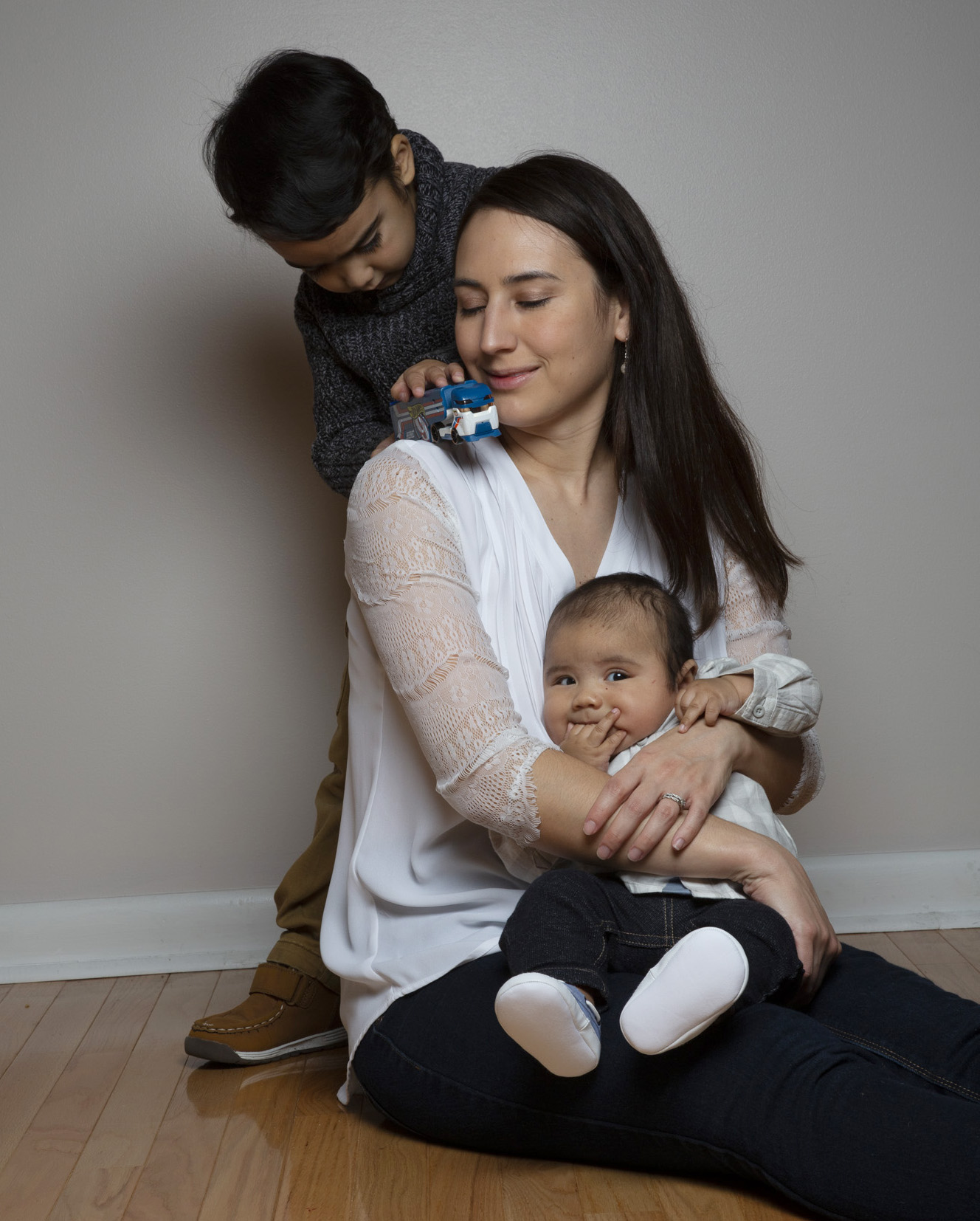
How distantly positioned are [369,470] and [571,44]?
1307mm

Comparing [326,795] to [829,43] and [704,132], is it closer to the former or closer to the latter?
[704,132]

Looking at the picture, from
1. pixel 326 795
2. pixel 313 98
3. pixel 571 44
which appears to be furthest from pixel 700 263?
pixel 326 795

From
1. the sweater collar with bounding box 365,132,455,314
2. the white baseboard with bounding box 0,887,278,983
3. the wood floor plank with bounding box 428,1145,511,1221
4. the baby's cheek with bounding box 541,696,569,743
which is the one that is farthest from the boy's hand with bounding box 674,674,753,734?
the white baseboard with bounding box 0,887,278,983

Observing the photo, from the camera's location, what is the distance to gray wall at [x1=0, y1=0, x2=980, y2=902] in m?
2.29

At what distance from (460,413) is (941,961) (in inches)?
62.4

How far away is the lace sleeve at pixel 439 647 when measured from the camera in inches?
53.7

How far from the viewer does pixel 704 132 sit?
2385 mm

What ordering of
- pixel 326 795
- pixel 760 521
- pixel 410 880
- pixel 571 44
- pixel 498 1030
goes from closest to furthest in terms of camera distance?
pixel 498 1030
pixel 410 880
pixel 760 521
pixel 326 795
pixel 571 44

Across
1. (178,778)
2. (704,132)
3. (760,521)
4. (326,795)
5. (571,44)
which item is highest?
(571,44)

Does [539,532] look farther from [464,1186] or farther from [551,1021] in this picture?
[464,1186]

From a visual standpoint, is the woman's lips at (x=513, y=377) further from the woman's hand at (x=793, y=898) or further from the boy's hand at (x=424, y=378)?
the woman's hand at (x=793, y=898)

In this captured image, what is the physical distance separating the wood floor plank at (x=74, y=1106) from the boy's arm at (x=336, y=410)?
1.06 meters

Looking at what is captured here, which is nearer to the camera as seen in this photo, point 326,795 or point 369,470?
point 369,470

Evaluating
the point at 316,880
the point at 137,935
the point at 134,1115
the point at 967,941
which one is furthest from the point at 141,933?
the point at 967,941
